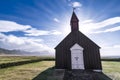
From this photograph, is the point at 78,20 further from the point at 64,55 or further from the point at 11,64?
the point at 11,64

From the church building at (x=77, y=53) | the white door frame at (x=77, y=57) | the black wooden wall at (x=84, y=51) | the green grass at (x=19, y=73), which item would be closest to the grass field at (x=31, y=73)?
the green grass at (x=19, y=73)

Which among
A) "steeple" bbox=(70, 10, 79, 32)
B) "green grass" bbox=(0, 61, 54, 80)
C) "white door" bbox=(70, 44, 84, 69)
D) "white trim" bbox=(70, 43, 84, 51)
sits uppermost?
"steeple" bbox=(70, 10, 79, 32)

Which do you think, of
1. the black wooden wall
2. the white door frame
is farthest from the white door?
the black wooden wall

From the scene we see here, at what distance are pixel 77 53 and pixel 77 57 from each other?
2.09ft

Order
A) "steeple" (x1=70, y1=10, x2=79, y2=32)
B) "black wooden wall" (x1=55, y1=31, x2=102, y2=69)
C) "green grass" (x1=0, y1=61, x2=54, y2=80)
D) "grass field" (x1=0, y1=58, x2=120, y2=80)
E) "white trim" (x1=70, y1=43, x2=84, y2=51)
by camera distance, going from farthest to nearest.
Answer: "steeple" (x1=70, y1=10, x2=79, y2=32)
"white trim" (x1=70, y1=43, x2=84, y2=51)
"black wooden wall" (x1=55, y1=31, x2=102, y2=69)
"green grass" (x1=0, y1=61, x2=54, y2=80)
"grass field" (x1=0, y1=58, x2=120, y2=80)

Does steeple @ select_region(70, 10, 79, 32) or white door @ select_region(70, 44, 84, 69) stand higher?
steeple @ select_region(70, 10, 79, 32)

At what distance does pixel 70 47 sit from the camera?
802 inches

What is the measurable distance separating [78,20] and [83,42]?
4438 mm

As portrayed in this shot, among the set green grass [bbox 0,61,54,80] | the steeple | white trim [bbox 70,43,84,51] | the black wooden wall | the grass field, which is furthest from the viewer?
the steeple

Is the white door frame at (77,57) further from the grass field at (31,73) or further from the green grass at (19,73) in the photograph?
the green grass at (19,73)

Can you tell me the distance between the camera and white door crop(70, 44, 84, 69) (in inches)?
776

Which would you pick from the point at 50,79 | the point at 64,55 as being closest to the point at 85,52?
the point at 64,55

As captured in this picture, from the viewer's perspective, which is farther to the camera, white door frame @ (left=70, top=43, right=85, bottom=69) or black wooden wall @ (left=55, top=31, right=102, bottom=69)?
white door frame @ (left=70, top=43, right=85, bottom=69)

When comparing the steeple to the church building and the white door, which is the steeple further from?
the white door
